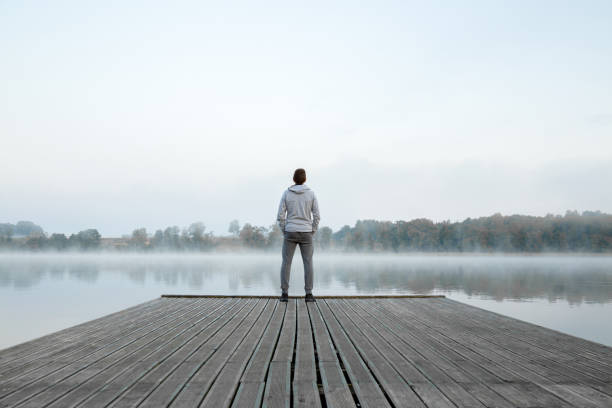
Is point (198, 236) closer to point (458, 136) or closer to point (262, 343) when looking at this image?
point (458, 136)

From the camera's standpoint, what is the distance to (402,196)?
80.2 m

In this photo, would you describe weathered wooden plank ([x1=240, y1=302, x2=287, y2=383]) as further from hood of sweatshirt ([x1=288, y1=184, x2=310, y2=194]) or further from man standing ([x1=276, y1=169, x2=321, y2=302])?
hood of sweatshirt ([x1=288, y1=184, x2=310, y2=194])

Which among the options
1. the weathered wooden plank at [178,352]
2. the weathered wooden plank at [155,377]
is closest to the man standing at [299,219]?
the weathered wooden plank at [178,352]

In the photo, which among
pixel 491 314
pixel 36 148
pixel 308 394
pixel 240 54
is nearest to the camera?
pixel 308 394

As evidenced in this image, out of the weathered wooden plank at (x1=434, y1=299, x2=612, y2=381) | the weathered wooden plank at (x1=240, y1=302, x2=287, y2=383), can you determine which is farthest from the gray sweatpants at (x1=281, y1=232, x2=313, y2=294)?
the weathered wooden plank at (x1=434, y1=299, x2=612, y2=381)

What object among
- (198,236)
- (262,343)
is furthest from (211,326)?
(198,236)

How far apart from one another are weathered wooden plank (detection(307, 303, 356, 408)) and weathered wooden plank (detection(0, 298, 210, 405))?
145 cm

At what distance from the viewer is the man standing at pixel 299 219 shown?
523 cm

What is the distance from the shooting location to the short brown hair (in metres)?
5.29

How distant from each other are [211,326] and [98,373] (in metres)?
1.55

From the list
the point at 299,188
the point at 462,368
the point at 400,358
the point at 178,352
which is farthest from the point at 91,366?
the point at 299,188

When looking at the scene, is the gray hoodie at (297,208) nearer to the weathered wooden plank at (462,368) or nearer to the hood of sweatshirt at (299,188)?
the hood of sweatshirt at (299,188)

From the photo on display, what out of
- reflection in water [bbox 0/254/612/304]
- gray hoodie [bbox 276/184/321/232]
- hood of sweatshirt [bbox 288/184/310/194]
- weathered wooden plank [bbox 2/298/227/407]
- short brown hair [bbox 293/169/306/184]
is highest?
short brown hair [bbox 293/169/306/184]

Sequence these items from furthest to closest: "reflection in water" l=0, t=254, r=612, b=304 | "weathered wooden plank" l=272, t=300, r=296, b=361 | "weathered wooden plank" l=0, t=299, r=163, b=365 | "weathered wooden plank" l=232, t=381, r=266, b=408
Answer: "reflection in water" l=0, t=254, r=612, b=304, "weathered wooden plank" l=0, t=299, r=163, b=365, "weathered wooden plank" l=272, t=300, r=296, b=361, "weathered wooden plank" l=232, t=381, r=266, b=408
